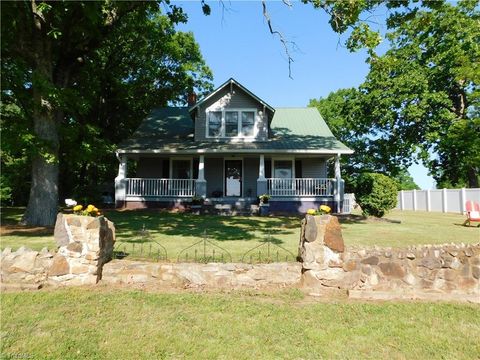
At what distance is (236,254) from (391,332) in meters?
3.49

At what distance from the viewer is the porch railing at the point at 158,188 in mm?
18812

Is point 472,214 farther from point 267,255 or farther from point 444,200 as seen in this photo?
point 444,200

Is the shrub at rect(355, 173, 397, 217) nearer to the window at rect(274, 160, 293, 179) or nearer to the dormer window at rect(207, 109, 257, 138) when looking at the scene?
the window at rect(274, 160, 293, 179)

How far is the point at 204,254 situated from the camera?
275 inches

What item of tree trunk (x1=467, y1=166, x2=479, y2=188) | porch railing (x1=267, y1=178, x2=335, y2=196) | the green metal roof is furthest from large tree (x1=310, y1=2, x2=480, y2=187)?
porch railing (x1=267, y1=178, x2=335, y2=196)

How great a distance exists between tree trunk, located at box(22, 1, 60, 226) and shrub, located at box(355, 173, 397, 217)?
12.0 metres

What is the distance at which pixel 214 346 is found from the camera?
3.90m

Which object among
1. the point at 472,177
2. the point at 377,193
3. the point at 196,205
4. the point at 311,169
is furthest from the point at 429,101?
the point at 196,205

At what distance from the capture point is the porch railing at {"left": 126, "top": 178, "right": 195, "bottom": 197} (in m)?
18.8

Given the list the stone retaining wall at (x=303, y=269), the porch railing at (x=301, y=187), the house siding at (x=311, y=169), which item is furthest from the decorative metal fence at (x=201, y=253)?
the house siding at (x=311, y=169)

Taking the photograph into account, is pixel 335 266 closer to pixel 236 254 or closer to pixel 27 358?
pixel 236 254

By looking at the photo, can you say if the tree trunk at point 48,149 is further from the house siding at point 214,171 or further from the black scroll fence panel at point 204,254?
the house siding at point 214,171

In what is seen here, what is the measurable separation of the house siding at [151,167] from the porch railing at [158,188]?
1.67 meters

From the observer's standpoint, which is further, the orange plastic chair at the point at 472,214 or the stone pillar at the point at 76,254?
the orange plastic chair at the point at 472,214
